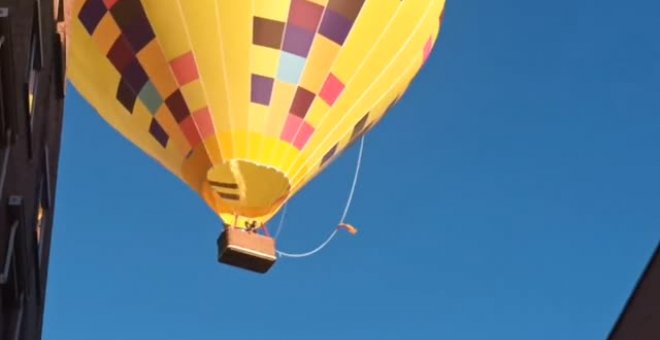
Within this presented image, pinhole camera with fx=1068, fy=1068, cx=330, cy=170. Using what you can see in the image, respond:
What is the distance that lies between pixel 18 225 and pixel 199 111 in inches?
227

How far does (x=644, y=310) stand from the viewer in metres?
9.38

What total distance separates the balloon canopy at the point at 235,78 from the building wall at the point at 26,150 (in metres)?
2.65

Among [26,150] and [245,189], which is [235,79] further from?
[26,150]

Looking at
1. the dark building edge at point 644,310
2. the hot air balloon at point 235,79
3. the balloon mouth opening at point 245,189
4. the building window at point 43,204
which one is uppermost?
the hot air balloon at point 235,79

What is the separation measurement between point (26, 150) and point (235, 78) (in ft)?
17.5

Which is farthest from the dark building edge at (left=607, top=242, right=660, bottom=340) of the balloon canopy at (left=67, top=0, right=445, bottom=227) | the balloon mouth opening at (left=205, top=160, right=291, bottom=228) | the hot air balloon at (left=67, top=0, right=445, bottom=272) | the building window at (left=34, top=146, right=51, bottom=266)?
the balloon canopy at (left=67, top=0, right=445, bottom=227)

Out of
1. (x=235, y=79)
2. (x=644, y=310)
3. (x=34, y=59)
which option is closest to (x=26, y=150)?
(x=34, y=59)

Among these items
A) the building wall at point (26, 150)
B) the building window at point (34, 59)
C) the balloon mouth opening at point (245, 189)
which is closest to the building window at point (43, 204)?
the building wall at point (26, 150)

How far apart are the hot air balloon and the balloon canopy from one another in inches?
0.6

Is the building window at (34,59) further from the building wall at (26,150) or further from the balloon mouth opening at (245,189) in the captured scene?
the balloon mouth opening at (245,189)

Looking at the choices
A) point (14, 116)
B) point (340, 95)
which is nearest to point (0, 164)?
point (14, 116)

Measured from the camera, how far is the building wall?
9764 mm

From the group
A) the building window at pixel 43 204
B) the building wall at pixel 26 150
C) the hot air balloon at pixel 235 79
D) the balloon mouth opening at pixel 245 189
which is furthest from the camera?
the hot air balloon at pixel 235 79

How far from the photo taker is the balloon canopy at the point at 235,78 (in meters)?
15.6
